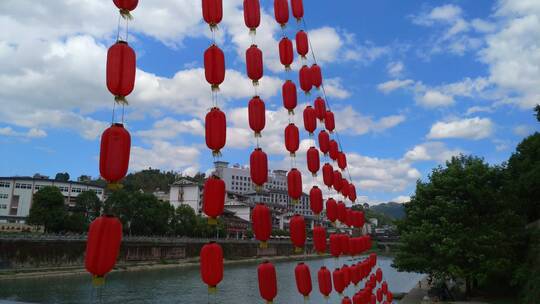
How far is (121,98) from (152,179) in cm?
8942

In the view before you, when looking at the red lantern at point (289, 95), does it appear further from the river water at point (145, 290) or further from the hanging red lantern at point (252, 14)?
the river water at point (145, 290)

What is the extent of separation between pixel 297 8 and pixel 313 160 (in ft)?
9.78

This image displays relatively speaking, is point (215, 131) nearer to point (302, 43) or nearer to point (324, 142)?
point (302, 43)

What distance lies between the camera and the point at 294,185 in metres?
7.88

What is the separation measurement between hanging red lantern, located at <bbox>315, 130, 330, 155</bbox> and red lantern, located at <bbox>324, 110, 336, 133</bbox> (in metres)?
0.27

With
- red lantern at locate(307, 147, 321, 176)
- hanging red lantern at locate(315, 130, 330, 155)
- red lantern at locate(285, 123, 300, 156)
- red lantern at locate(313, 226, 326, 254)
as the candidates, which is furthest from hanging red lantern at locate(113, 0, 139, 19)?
red lantern at locate(313, 226, 326, 254)

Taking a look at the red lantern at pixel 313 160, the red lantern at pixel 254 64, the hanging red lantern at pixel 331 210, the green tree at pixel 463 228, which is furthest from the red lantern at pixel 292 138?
the green tree at pixel 463 228

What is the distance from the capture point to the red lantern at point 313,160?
8938 mm

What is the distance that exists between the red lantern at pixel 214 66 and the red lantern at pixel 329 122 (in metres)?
4.54

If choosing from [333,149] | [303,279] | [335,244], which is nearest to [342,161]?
[333,149]

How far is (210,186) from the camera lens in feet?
19.0

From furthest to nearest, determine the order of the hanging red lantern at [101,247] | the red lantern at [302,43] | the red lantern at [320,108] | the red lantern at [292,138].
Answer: the red lantern at [320,108] < the red lantern at [302,43] < the red lantern at [292,138] < the hanging red lantern at [101,247]

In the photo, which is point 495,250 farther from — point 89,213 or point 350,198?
point 89,213

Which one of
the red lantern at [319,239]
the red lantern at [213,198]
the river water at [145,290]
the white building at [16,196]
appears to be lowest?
the river water at [145,290]
